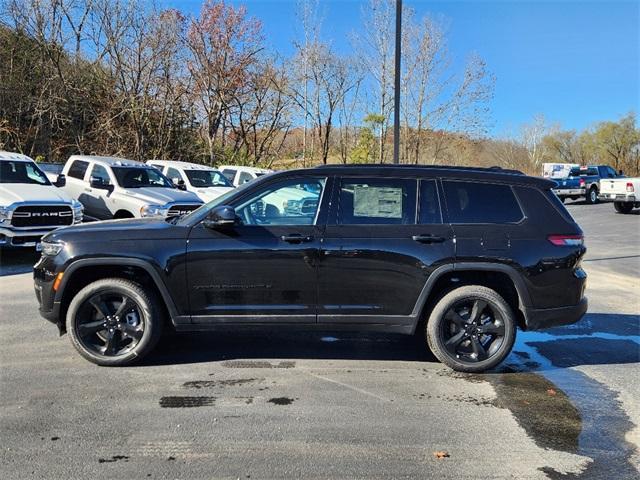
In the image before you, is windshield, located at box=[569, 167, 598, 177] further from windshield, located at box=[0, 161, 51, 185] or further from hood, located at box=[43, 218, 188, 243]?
hood, located at box=[43, 218, 188, 243]

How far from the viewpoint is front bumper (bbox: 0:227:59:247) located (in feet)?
29.9

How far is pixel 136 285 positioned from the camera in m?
4.70

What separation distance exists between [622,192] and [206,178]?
17.4 meters

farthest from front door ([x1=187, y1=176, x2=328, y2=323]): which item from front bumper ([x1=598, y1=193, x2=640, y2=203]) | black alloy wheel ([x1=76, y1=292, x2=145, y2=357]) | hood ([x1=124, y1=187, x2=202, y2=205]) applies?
front bumper ([x1=598, y1=193, x2=640, y2=203])

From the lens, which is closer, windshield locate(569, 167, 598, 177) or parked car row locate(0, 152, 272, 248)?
parked car row locate(0, 152, 272, 248)

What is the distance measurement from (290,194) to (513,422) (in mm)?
2563

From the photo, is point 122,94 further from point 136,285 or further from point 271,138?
point 136,285

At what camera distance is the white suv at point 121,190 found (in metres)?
11.1

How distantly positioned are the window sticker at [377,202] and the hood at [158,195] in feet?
23.2

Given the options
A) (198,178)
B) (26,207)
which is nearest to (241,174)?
(198,178)

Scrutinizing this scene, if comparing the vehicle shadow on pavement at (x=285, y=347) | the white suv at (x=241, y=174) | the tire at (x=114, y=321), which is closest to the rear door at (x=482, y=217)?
the vehicle shadow on pavement at (x=285, y=347)

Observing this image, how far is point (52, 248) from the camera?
4.70 meters

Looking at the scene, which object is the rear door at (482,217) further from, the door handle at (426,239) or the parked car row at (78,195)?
the parked car row at (78,195)

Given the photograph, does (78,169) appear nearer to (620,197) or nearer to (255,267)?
(255,267)
